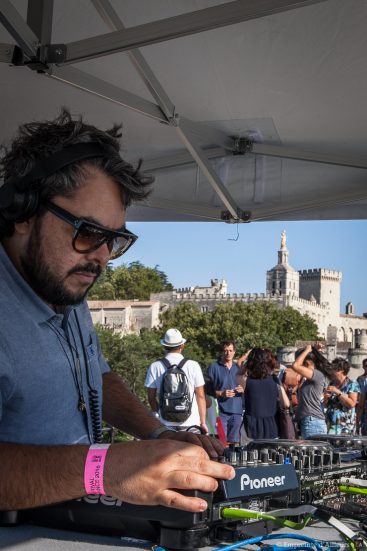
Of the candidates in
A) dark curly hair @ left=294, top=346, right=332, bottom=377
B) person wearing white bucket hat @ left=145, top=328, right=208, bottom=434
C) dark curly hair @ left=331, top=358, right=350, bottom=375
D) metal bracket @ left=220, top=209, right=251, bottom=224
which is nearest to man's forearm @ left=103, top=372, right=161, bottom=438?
metal bracket @ left=220, top=209, right=251, bottom=224

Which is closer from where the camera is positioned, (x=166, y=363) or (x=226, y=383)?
(x=166, y=363)

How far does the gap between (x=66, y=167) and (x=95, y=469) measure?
0.52m

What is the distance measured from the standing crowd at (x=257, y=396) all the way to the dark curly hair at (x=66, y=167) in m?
4.64

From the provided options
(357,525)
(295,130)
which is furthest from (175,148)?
(357,525)

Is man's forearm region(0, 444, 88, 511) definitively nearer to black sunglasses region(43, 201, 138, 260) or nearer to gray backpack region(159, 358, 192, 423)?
black sunglasses region(43, 201, 138, 260)

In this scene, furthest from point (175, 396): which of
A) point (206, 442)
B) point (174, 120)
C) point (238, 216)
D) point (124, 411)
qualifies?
point (206, 442)

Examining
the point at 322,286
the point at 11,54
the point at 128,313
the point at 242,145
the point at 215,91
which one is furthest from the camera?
the point at 322,286

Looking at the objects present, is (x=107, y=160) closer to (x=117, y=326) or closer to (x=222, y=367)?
(x=222, y=367)

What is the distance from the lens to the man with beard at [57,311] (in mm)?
924

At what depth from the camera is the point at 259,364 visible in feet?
22.1

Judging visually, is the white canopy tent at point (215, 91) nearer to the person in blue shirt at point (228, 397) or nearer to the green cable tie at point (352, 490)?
the green cable tie at point (352, 490)

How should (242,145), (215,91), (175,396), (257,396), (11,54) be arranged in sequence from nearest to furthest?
(11,54) < (215,91) < (242,145) < (175,396) < (257,396)

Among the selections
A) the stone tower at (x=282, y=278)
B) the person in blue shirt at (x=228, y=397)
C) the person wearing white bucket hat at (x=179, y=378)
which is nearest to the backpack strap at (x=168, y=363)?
the person wearing white bucket hat at (x=179, y=378)

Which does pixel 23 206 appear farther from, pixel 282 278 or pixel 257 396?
pixel 282 278
